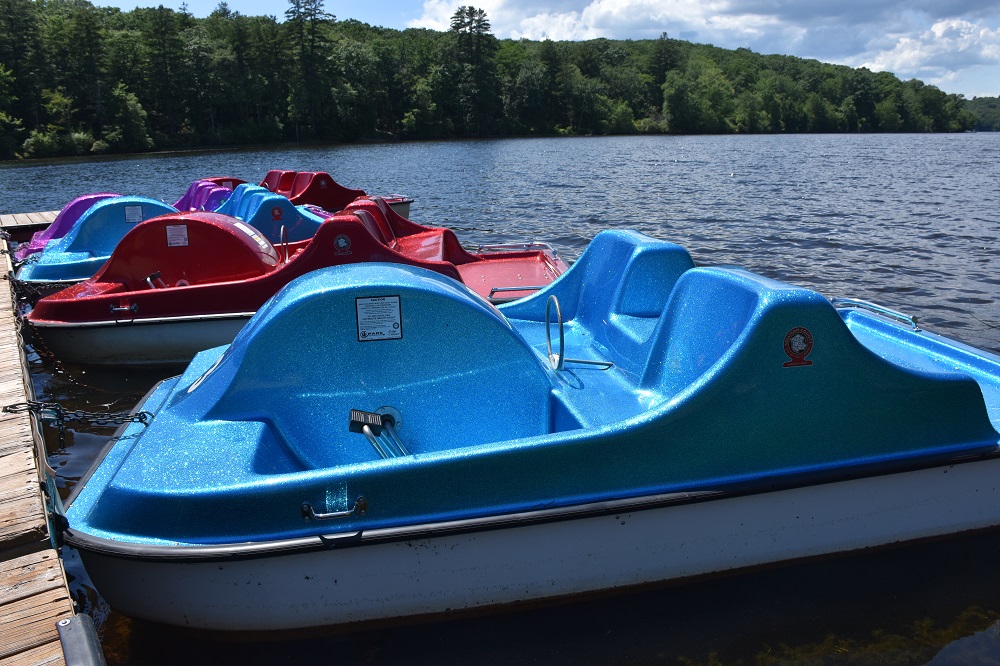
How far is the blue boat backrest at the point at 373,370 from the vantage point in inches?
142

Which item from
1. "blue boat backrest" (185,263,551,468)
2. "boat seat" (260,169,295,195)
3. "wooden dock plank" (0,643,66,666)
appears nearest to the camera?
"wooden dock plank" (0,643,66,666)

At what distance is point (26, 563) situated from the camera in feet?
9.91

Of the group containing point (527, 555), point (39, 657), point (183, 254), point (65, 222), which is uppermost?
point (183, 254)

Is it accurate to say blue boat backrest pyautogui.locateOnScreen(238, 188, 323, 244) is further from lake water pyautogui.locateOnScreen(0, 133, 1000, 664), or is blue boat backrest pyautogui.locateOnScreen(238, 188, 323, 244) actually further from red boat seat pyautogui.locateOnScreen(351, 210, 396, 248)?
lake water pyautogui.locateOnScreen(0, 133, 1000, 664)

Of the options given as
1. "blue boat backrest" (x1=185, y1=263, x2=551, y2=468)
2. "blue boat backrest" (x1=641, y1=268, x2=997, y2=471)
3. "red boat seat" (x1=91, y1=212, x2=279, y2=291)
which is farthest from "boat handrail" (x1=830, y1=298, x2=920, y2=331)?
"red boat seat" (x1=91, y1=212, x2=279, y2=291)

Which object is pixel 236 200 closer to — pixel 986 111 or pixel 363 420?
pixel 363 420

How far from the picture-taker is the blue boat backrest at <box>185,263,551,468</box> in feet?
11.8

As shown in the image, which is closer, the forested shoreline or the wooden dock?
the wooden dock

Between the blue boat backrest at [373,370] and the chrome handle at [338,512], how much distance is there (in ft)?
1.82

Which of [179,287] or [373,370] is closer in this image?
[373,370]

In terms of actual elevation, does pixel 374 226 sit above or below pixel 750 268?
above

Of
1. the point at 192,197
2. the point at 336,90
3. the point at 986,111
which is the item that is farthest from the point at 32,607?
the point at 986,111

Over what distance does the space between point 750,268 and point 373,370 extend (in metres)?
9.81

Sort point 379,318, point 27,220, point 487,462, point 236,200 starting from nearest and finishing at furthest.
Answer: point 487,462, point 379,318, point 236,200, point 27,220
